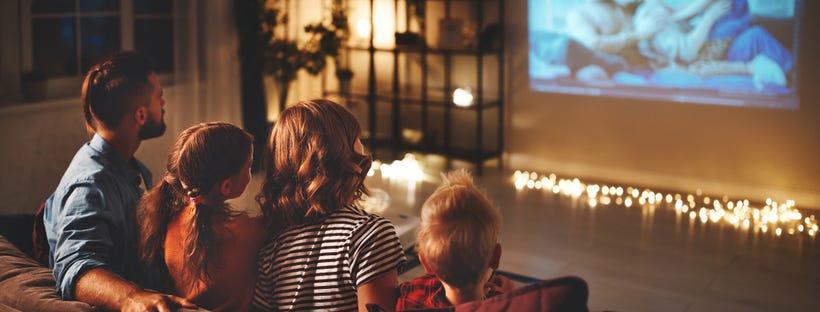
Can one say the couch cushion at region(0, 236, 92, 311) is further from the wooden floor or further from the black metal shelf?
the black metal shelf

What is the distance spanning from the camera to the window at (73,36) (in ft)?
15.8

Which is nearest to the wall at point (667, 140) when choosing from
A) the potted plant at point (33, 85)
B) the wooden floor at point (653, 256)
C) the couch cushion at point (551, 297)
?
the wooden floor at point (653, 256)

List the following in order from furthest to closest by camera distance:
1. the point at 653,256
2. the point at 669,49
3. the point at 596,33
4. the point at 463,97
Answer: the point at 463,97
the point at 596,33
the point at 669,49
the point at 653,256

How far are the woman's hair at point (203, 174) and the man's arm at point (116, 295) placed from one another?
0.41ft

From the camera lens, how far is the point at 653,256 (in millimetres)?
4242

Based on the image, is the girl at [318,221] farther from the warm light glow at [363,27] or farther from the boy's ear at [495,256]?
the warm light glow at [363,27]

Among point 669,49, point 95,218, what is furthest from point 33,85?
point 669,49

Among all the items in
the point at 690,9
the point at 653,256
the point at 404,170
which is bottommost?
the point at 653,256

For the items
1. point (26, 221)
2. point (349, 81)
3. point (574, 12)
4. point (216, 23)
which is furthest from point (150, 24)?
point (26, 221)

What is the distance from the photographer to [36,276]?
6.50 feet

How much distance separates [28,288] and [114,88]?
20.4 inches

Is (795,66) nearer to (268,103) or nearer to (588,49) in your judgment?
(588,49)

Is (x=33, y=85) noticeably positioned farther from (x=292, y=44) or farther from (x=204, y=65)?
(x=292, y=44)

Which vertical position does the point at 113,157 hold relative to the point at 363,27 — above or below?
below
